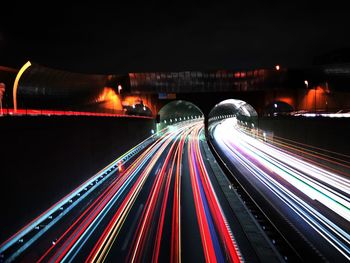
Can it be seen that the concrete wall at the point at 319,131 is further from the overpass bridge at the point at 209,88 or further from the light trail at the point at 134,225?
the overpass bridge at the point at 209,88

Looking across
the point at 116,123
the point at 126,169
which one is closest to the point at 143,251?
the point at 126,169

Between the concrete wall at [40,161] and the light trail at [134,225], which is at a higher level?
the concrete wall at [40,161]

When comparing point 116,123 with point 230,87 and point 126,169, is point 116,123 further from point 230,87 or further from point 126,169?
point 230,87

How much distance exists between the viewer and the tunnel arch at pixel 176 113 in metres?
61.6

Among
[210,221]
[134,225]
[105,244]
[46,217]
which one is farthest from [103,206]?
[210,221]

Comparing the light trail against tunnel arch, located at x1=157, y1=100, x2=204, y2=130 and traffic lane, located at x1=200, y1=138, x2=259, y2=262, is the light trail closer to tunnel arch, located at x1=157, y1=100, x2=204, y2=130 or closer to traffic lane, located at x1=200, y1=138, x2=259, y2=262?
traffic lane, located at x1=200, y1=138, x2=259, y2=262

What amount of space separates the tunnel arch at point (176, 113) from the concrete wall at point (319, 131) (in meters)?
29.1

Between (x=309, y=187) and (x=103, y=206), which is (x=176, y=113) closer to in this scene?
(x=309, y=187)

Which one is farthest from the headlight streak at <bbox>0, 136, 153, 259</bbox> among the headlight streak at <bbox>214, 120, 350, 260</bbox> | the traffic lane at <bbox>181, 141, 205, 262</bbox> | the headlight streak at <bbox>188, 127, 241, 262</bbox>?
the headlight streak at <bbox>214, 120, 350, 260</bbox>

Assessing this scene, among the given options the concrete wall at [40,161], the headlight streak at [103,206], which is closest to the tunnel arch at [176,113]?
the headlight streak at [103,206]

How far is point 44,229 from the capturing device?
11305 mm

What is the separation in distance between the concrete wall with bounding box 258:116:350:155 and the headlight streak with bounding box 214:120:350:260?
1.58 meters

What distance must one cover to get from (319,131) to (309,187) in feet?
17.6

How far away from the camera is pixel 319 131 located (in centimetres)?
2083
